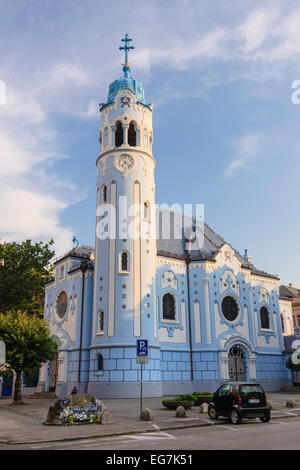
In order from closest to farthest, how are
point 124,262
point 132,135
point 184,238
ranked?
point 124,262
point 132,135
point 184,238

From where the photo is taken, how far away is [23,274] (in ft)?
143

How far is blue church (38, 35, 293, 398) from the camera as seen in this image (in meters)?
31.8

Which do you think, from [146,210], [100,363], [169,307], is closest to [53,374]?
[100,363]

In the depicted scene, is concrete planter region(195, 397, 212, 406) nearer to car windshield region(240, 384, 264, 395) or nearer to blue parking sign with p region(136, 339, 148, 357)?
blue parking sign with p region(136, 339, 148, 357)

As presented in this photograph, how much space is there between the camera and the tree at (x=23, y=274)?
43.3 metres

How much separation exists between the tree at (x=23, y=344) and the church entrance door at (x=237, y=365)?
51.5ft

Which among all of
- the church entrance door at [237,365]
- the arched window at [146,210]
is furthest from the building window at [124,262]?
the church entrance door at [237,365]

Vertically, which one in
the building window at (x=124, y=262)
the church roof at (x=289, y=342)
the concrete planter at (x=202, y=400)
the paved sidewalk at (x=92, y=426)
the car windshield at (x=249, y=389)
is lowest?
Result: the paved sidewalk at (x=92, y=426)

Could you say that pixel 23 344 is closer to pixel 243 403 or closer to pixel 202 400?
pixel 202 400

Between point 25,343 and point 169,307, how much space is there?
1267 cm

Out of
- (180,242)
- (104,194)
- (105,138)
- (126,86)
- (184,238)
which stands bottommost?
(180,242)

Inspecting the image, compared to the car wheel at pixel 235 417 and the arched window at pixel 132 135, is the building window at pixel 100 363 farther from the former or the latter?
the arched window at pixel 132 135

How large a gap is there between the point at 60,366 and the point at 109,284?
820 cm

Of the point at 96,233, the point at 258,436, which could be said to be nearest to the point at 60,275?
the point at 96,233
